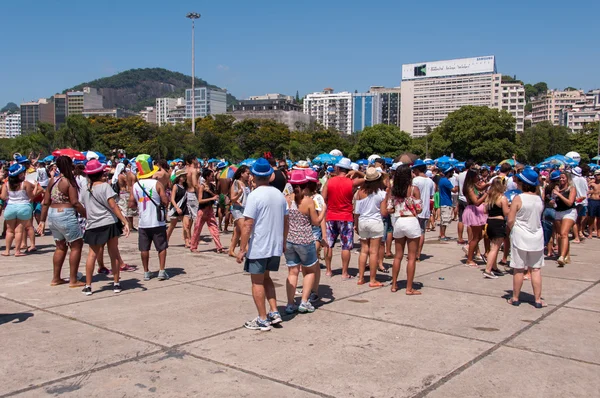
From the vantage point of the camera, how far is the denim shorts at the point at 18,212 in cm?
986

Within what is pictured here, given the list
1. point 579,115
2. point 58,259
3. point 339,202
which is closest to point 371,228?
point 339,202

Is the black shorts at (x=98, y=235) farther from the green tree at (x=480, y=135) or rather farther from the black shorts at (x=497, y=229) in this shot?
the green tree at (x=480, y=135)

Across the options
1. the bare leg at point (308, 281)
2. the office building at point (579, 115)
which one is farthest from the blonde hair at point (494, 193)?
the office building at point (579, 115)

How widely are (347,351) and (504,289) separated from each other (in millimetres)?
3599

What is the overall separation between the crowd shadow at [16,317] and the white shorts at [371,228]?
4291 millimetres

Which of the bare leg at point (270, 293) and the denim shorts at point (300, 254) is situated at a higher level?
the denim shorts at point (300, 254)

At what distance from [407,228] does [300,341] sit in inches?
99.2

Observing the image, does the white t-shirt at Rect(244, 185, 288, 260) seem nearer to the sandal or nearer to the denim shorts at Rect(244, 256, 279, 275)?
the denim shorts at Rect(244, 256, 279, 275)

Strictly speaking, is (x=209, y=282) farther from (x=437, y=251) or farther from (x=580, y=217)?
(x=580, y=217)

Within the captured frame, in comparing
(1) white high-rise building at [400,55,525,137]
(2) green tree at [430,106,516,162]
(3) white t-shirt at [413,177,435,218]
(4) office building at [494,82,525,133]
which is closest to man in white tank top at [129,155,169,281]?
(3) white t-shirt at [413,177,435,218]

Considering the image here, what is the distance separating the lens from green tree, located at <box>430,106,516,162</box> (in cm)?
8294

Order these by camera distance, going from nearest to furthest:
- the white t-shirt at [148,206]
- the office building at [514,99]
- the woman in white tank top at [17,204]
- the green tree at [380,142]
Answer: the white t-shirt at [148,206] → the woman in white tank top at [17,204] → the green tree at [380,142] → the office building at [514,99]

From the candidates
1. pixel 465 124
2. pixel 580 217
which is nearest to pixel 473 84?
pixel 465 124

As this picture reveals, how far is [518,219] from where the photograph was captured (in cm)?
681
